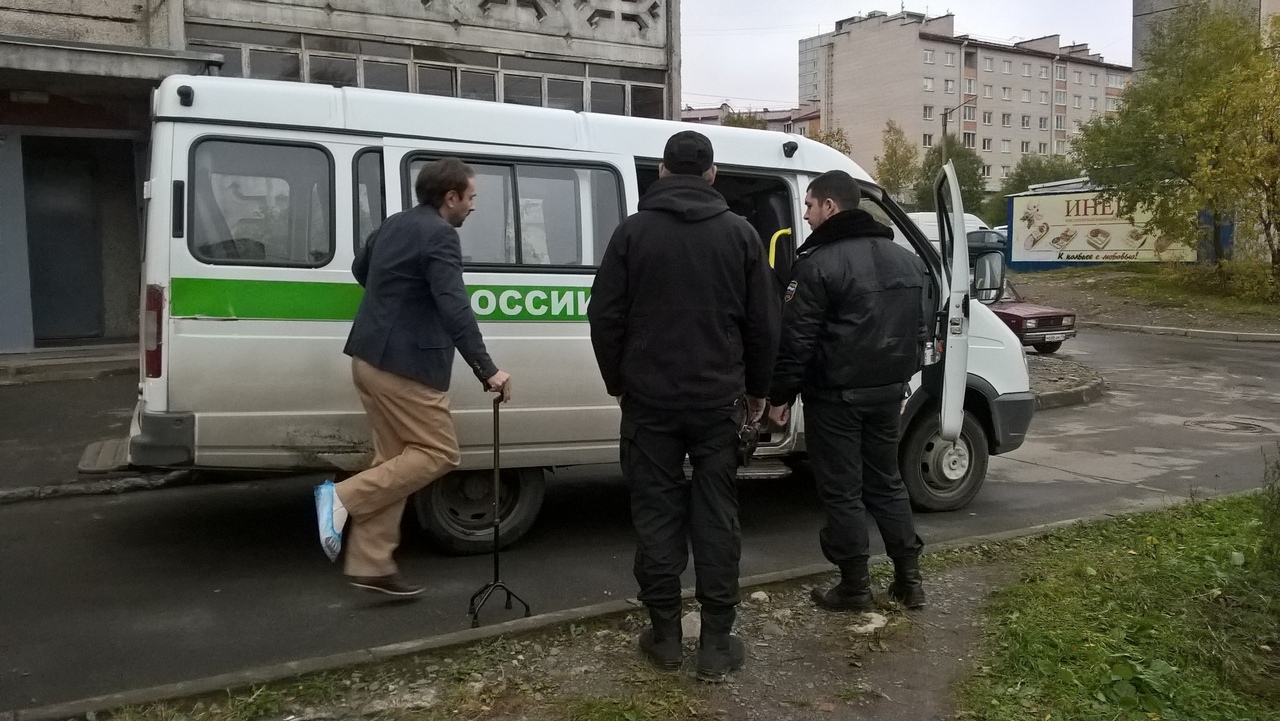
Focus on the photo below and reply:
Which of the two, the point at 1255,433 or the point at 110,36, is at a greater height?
the point at 110,36

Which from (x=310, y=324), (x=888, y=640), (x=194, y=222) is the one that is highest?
(x=194, y=222)

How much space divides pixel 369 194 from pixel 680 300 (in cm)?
217

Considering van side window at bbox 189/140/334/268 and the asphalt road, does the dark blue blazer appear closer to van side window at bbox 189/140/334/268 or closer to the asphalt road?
van side window at bbox 189/140/334/268

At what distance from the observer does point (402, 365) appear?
4574mm

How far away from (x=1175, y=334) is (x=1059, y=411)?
1109 cm

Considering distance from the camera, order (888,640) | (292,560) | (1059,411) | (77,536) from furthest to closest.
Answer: (1059,411), (77,536), (292,560), (888,640)

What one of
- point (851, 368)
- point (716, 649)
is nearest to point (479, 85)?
point (851, 368)

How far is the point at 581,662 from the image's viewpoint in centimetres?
397

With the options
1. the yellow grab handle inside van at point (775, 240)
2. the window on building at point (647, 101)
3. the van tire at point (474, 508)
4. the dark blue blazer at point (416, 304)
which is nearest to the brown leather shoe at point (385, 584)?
the van tire at point (474, 508)

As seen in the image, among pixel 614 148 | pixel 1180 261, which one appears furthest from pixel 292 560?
pixel 1180 261

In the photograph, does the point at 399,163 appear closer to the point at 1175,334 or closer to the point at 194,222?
the point at 194,222

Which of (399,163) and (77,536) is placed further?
(77,536)

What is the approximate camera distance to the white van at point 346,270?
482 centimetres

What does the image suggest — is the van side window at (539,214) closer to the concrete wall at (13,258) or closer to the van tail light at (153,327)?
the van tail light at (153,327)
